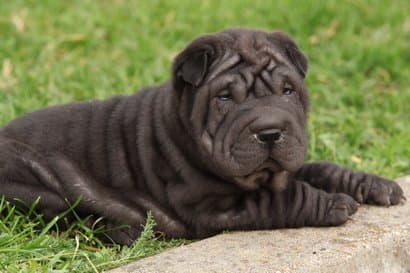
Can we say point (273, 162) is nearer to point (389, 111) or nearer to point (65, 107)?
point (65, 107)

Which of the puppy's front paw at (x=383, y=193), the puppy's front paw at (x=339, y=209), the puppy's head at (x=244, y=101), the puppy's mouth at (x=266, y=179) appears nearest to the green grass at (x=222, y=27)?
the puppy's front paw at (x=383, y=193)

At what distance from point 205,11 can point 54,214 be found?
16.0 feet

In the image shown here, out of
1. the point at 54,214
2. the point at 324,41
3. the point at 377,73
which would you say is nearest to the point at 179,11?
the point at 324,41

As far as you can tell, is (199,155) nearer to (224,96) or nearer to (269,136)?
(224,96)

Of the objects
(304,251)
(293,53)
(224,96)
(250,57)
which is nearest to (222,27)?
(293,53)

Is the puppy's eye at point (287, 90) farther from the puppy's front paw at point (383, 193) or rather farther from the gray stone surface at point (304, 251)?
the puppy's front paw at point (383, 193)

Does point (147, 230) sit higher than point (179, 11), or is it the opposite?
point (179, 11)

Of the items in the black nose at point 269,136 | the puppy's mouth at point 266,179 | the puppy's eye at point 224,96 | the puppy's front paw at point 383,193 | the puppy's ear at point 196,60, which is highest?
the puppy's ear at point 196,60

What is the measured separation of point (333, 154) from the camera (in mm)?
6699

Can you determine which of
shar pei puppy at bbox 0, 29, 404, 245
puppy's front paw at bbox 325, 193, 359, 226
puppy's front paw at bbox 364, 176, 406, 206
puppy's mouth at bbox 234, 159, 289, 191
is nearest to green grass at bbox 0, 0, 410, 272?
puppy's front paw at bbox 364, 176, 406, 206

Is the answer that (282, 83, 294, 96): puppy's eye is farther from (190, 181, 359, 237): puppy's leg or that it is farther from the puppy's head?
(190, 181, 359, 237): puppy's leg

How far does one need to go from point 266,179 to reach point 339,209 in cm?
49

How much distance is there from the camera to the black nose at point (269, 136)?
4.44 meters

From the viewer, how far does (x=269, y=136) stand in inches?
175
